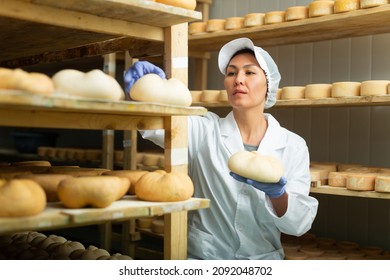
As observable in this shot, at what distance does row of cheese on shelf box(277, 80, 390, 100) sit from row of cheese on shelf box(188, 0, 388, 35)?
0.37 metres

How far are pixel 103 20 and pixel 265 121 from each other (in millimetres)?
1154

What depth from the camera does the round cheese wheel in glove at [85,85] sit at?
3.56 feet

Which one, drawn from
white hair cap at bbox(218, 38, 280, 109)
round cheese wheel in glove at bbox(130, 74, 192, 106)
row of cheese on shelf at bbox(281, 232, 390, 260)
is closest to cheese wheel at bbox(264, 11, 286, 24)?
white hair cap at bbox(218, 38, 280, 109)

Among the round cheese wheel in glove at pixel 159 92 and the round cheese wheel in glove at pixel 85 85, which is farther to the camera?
the round cheese wheel in glove at pixel 159 92

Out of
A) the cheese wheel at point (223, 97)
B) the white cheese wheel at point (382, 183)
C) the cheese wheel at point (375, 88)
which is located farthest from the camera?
the cheese wheel at point (223, 97)

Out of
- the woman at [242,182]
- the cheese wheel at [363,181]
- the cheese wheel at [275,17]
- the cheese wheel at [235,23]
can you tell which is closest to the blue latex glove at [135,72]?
the woman at [242,182]

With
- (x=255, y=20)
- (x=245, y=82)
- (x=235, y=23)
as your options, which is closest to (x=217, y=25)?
(x=235, y=23)

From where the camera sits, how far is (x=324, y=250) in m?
2.59

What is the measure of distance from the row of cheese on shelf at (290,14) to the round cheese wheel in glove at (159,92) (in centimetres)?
151

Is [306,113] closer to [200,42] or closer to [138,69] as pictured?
[200,42]

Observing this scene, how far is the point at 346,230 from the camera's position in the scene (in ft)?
10.0

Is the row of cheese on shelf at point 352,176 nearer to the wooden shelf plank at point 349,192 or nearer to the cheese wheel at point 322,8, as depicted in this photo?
the wooden shelf plank at point 349,192

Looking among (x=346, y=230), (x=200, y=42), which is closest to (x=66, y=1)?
(x=200, y=42)

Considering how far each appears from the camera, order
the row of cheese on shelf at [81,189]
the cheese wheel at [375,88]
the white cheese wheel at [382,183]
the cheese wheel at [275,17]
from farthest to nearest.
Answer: the cheese wheel at [275,17] → the cheese wheel at [375,88] → the white cheese wheel at [382,183] → the row of cheese on shelf at [81,189]
